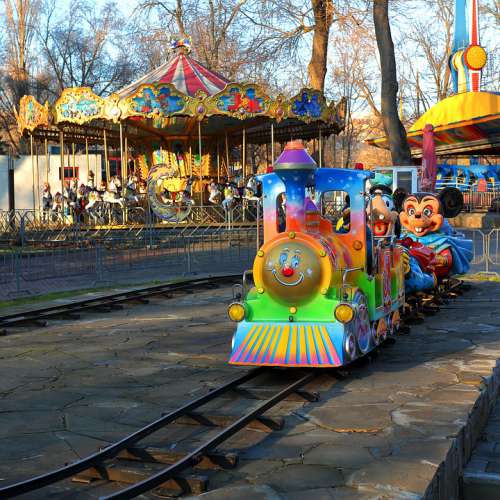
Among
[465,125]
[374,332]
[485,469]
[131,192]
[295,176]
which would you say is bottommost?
[485,469]

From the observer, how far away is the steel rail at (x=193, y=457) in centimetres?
447

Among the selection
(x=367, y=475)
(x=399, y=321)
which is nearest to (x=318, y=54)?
(x=399, y=321)

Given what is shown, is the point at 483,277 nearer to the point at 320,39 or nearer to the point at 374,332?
the point at 374,332

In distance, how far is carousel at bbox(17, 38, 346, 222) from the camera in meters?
26.9

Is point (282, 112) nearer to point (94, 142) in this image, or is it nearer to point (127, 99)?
point (127, 99)

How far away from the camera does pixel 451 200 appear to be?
47.1ft

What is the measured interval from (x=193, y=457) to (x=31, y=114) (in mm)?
26047

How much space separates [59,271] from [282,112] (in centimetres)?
1249

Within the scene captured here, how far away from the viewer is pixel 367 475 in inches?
191

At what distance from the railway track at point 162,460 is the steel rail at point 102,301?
6189mm

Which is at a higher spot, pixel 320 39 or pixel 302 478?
pixel 320 39

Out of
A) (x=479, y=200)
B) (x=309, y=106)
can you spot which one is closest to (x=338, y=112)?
(x=309, y=106)

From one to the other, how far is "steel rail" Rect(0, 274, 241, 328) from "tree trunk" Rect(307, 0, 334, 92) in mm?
16150

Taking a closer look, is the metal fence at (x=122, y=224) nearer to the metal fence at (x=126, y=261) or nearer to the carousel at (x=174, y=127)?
the carousel at (x=174, y=127)
